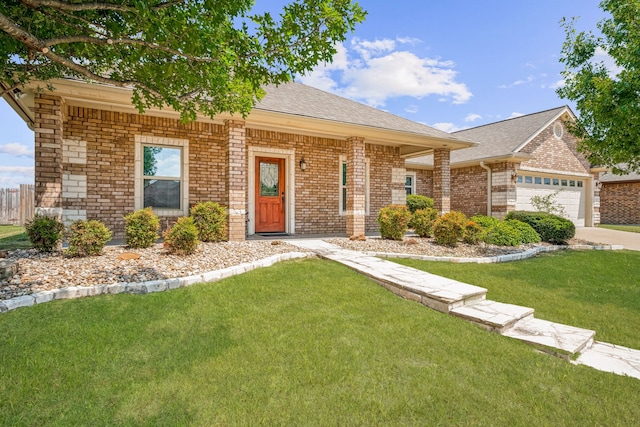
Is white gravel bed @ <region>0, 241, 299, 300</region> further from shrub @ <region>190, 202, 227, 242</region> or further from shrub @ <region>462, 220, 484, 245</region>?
shrub @ <region>462, 220, 484, 245</region>

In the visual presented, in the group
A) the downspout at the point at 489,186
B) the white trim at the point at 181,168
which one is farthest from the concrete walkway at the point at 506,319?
the downspout at the point at 489,186

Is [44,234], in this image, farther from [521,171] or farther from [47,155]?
[521,171]

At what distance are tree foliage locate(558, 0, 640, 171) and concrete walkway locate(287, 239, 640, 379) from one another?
5274 mm

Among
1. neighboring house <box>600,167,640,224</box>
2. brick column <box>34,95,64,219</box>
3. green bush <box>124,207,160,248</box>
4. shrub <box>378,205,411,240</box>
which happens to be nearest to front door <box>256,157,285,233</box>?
shrub <box>378,205,411,240</box>

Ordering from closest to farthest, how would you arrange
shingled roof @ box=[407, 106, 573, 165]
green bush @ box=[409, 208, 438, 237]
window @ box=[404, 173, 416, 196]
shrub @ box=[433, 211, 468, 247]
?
shrub @ box=[433, 211, 468, 247] → green bush @ box=[409, 208, 438, 237] → shingled roof @ box=[407, 106, 573, 165] → window @ box=[404, 173, 416, 196]

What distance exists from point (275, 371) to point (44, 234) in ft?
16.4

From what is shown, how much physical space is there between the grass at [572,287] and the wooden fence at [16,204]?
17748 millimetres

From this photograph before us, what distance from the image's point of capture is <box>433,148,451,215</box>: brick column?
10445 millimetres

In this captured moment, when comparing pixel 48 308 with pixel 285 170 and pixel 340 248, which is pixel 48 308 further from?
pixel 285 170

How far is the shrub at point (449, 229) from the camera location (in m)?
7.83

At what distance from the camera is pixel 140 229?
583 cm

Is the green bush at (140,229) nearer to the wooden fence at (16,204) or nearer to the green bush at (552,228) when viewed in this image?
the green bush at (552,228)

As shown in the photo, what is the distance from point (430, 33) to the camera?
844cm

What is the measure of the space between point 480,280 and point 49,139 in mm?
8033
